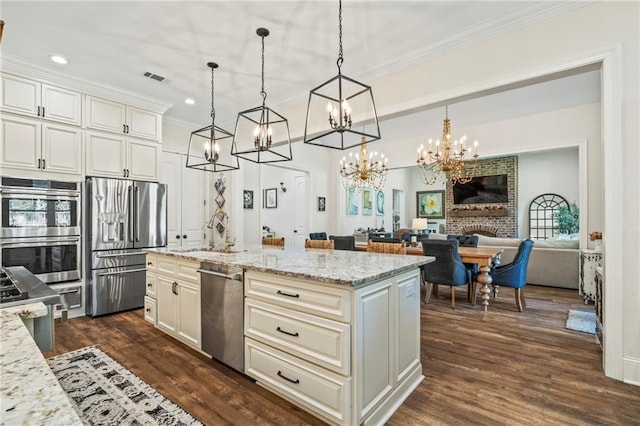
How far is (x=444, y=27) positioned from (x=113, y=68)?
355 cm

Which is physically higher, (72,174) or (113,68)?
(113,68)

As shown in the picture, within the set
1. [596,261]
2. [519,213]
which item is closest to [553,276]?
[596,261]

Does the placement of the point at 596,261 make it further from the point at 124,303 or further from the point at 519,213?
the point at 124,303

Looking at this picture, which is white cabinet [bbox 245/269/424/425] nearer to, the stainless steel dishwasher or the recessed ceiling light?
the stainless steel dishwasher

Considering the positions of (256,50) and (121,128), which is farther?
(121,128)

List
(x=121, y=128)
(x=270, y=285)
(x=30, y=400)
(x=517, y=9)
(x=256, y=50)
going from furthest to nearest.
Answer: (x=121, y=128), (x=256, y=50), (x=517, y=9), (x=270, y=285), (x=30, y=400)

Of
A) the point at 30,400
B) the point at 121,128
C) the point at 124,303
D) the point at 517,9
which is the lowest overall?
the point at 124,303

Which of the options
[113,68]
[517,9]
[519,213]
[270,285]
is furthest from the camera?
[519,213]

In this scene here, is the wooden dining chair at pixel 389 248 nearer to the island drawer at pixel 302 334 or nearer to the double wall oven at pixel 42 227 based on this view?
the island drawer at pixel 302 334

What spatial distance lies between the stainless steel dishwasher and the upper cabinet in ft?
8.96

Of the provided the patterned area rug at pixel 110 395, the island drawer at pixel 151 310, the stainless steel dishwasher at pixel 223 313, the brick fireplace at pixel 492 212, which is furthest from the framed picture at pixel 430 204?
the patterned area rug at pixel 110 395

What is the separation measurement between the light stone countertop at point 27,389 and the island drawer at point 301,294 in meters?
1.28

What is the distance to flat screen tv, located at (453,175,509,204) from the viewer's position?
920 cm

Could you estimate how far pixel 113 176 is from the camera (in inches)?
162
